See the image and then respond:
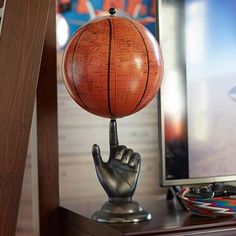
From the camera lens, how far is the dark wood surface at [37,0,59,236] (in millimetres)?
1900

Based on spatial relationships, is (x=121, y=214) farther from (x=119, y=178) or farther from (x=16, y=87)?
(x=16, y=87)

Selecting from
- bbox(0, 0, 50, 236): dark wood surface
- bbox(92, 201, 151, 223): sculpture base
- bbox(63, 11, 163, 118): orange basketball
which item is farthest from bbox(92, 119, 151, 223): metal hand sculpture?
bbox(0, 0, 50, 236): dark wood surface

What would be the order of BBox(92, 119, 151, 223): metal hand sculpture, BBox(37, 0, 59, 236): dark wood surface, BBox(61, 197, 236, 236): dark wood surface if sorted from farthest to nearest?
BBox(37, 0, 59, 236): dark wood surface
BBox(92, 119, 151, 223): metal hand sculpture
BBox(61, 197, 236, 236): dark wood surface

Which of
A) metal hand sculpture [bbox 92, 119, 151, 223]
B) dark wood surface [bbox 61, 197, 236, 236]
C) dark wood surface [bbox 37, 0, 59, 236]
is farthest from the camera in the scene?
dark wood surface [bbox 37, 0, 59, 236]

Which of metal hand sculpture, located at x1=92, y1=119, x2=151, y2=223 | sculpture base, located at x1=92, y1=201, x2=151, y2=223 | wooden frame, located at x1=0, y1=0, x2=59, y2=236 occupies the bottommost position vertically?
sculpture base, located at x1=92, y1=201, x2=151, y2=223

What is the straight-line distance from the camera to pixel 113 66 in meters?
1.58

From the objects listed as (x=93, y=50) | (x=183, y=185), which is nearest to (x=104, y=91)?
(x=93, y=50)

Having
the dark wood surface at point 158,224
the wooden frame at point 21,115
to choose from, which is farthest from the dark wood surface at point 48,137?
the wooden frame at point 21,115

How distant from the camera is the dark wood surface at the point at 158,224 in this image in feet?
5.02

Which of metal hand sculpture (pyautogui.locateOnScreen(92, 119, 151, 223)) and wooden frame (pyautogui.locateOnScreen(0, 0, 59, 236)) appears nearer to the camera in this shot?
wooden frame (pyautogui.locateOnScreen(0, 0, 59, 236))

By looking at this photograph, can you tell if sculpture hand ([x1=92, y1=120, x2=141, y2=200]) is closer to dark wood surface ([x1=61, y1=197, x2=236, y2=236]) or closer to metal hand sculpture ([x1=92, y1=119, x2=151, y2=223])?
metal hand sculpture ([x1=92, y1=119, x2=151, y2=223])

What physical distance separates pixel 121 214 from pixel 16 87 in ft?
1.56

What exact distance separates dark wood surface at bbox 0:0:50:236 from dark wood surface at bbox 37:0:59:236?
12.4 inches

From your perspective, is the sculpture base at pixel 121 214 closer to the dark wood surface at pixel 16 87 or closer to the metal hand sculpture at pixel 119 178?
the metal hand sculpture at pixel 119 178
